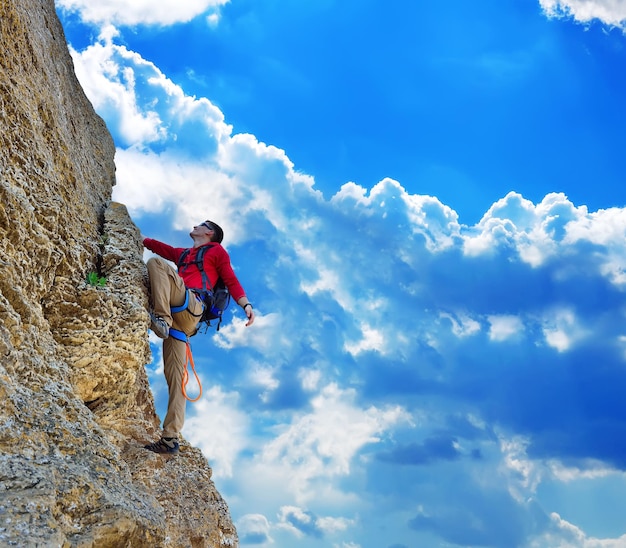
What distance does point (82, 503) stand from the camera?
588 cm

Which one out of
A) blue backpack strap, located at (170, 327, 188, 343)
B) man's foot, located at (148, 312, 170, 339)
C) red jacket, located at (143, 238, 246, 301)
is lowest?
man's foot, located at (148, 312, 170, 339)

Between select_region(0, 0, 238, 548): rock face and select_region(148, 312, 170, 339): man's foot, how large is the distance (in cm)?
39

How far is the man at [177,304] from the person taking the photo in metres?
10.3

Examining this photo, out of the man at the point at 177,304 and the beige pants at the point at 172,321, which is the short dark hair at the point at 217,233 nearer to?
the man at the point at 177,304

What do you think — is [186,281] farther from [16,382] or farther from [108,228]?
[16,382]

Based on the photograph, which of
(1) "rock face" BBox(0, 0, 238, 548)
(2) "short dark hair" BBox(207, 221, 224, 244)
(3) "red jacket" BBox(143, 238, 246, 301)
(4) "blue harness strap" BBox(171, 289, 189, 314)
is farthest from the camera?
(2) "short dark hair" BBox(207, 221, 224, 244)

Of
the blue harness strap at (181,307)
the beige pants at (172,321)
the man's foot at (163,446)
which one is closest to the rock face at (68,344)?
the man's foot at (163,446)

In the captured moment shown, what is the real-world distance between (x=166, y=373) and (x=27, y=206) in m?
3.78

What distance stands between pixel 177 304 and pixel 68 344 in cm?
229

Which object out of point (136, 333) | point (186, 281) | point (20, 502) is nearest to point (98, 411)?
point (136, 333)

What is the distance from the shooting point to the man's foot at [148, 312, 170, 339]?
1025 centimetres

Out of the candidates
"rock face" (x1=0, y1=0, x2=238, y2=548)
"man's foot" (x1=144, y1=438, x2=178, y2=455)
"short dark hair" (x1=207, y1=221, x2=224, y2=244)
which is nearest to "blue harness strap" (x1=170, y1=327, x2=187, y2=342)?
"rock face" (x1=0, y1=0, x2=238, y2=548)

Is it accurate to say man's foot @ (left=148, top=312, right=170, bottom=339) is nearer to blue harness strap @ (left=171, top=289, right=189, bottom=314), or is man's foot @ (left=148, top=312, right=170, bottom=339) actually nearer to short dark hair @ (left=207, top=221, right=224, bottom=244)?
blue harness strap @ (left=171, top=289, right=189, bottom=314)

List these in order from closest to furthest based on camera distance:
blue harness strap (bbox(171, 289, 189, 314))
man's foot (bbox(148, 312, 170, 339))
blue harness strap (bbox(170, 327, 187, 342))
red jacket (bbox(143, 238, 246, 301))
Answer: man's foot (bbox(148, 312, 170, 339))
blue harness strap (bbox(171, 289, 189, 314))
blue harness strap (bbox(170, 327, 187, 342))
red jacket (bbox(143, 238, 246, 301))
